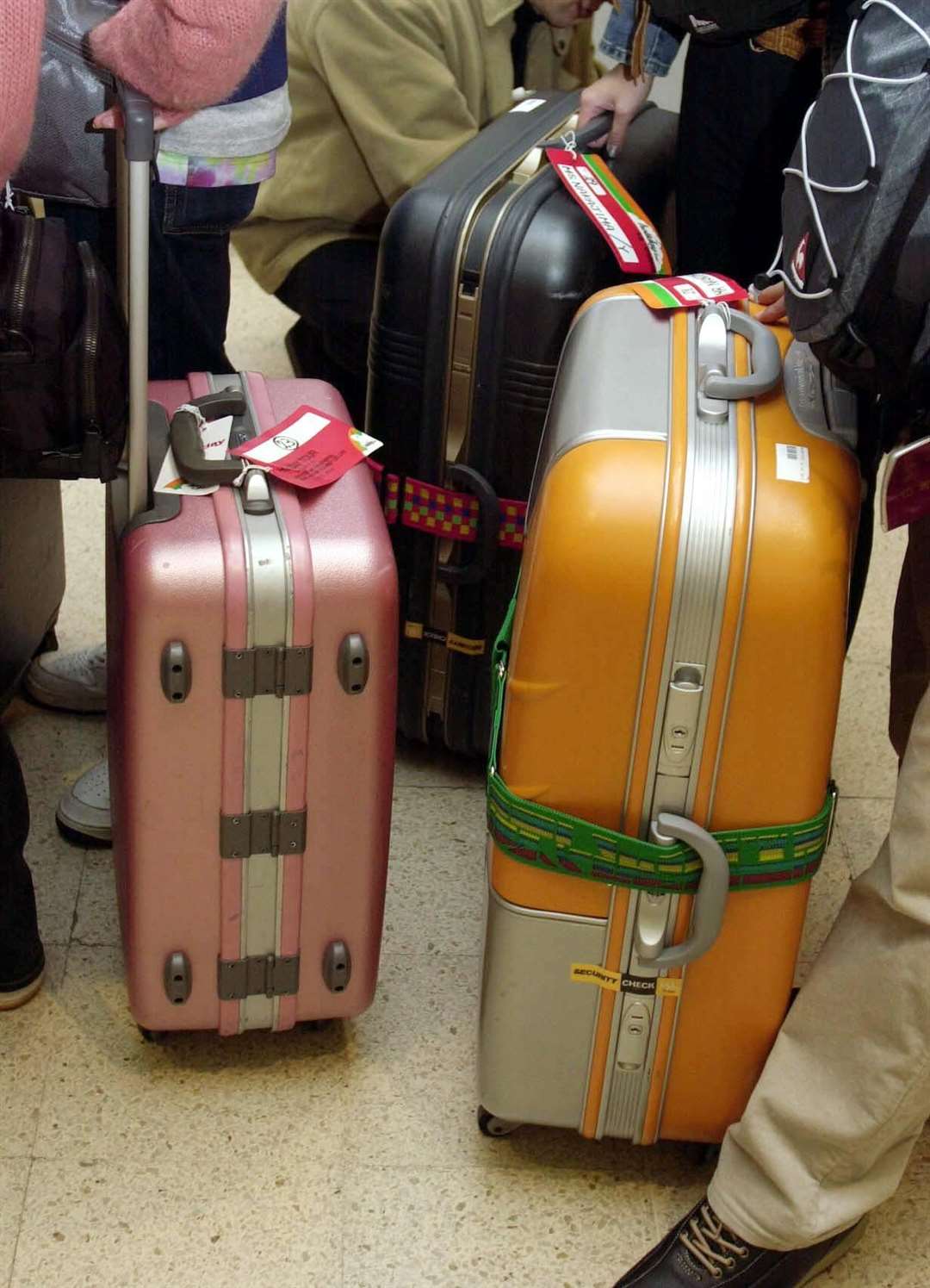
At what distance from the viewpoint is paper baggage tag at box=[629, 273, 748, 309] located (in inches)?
59.8

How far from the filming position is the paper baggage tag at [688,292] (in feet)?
4.99

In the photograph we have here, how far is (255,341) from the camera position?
3.27 metres

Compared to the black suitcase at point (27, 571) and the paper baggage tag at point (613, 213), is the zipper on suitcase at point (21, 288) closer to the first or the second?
→ the black suitcase at point (27, 571)

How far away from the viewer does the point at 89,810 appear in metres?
1.99

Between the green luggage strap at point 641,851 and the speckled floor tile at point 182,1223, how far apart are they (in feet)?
1.46

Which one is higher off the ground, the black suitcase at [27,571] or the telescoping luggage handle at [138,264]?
the telescoping luggage handle at [138,264]

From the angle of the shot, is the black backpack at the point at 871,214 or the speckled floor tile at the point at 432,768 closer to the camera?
the black backpack at the point at 871,214

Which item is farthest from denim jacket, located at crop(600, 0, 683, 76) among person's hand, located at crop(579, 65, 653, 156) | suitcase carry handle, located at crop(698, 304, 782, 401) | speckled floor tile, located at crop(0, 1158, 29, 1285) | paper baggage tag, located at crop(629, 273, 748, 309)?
speckled floor tile, located at crop(0, 1158, 29, 1285)

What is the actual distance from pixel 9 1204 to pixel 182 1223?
0.17 metres

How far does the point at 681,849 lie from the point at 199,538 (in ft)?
1.72

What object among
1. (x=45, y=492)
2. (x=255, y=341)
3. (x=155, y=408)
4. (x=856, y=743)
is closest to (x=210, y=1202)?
(x=155, y=408)

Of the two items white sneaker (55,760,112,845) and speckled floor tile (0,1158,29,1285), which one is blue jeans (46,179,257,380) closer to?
white sneaker (55,760,112,845)

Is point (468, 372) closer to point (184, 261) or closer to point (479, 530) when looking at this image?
point (479, 530)

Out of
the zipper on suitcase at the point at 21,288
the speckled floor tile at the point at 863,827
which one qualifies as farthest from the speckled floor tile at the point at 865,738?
the zipper on suitcase at the point at 21,288
